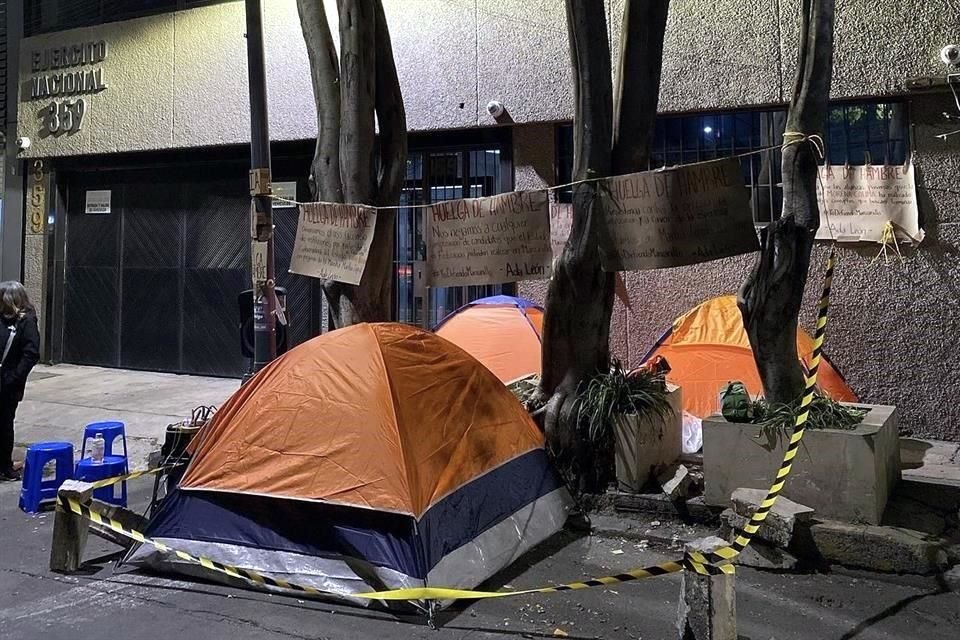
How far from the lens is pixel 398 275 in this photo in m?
11.1

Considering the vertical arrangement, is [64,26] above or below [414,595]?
above

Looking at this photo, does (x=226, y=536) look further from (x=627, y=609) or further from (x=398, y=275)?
(x=398, y=275)

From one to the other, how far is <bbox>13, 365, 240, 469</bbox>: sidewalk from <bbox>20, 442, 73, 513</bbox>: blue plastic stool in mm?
1102

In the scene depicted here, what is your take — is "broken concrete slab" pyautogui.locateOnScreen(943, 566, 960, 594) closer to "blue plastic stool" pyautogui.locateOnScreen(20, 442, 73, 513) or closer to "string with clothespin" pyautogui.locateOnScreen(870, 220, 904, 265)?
"string with clothespin" pyautogui.locateOnScreen(870, 220, 904, 265)

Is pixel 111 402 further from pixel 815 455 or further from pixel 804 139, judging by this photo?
pixel 804 139

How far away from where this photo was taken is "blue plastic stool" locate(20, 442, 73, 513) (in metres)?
6.06

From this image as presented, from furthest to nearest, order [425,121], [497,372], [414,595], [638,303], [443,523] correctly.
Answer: [425,121] → [638,303] → [497,372] → [443,523] → [414,595]

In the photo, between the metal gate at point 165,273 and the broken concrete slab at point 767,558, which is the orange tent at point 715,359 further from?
the metal gate at point 165,273

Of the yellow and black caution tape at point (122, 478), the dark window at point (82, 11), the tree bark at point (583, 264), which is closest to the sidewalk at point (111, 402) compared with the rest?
the yellow and black caution tape at point (122, 478)

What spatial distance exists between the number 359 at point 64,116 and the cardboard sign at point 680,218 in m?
11.7

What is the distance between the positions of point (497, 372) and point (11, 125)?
39.0 ft

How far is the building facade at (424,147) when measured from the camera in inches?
323

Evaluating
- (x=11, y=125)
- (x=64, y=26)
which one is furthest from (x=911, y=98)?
(x=11, y=125)

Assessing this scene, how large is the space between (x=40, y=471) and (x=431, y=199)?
6.40 metres
